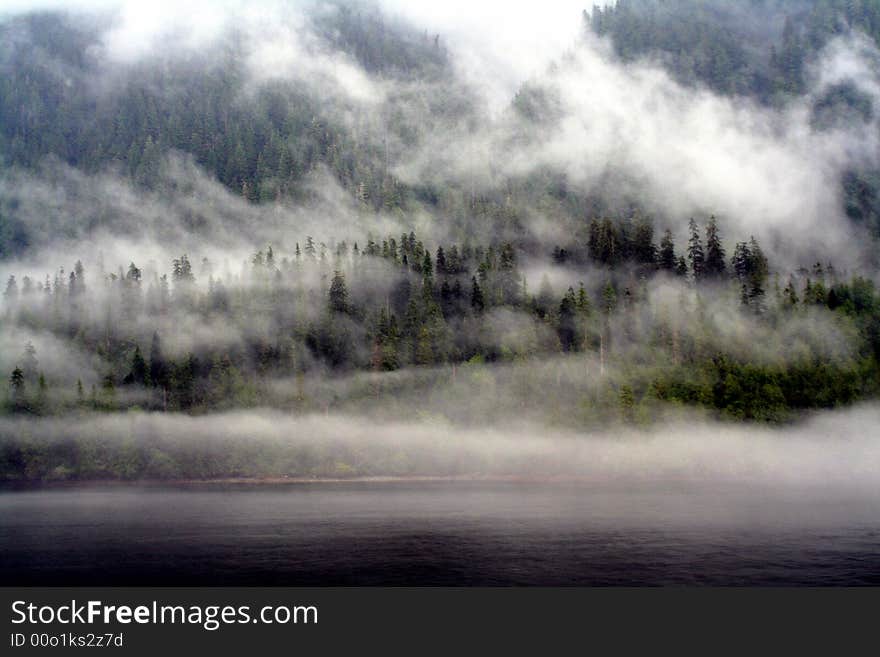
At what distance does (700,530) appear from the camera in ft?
373

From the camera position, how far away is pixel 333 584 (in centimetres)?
7800

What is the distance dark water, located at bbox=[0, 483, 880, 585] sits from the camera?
82.1 m

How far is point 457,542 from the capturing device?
347 ft

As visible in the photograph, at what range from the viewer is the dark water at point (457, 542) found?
82.1 meters

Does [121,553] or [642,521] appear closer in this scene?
[121,553]
